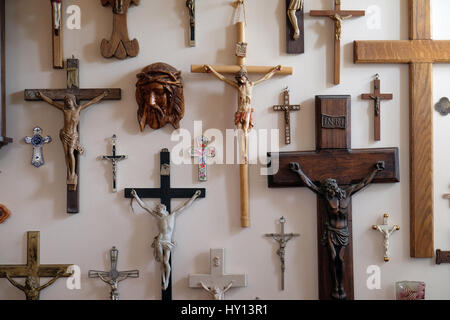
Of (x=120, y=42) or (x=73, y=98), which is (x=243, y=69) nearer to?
(x=120, y=42)

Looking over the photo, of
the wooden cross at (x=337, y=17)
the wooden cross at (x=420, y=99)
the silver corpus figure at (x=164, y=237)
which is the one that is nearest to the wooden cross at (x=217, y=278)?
the silver corpus figure at (x=164, y=237)

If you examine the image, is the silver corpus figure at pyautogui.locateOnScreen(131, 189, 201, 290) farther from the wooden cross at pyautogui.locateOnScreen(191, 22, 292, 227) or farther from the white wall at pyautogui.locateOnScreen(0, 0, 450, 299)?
the wooden cross at pyautogui.locateOnScreen(191, 22, 292, 227)

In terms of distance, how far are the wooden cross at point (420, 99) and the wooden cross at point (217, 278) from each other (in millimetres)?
1160

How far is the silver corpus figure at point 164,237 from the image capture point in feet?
8.25

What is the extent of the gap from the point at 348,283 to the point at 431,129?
1.13 meters

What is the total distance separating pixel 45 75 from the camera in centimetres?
263

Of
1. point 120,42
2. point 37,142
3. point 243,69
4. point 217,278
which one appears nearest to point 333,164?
point 243,69

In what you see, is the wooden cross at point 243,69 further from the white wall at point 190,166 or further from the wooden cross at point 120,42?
the wooden cross at point 120,42

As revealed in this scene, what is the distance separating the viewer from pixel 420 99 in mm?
2596

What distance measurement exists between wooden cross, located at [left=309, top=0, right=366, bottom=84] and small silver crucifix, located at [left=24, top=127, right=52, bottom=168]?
191cm

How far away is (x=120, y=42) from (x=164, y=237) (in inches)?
50.5

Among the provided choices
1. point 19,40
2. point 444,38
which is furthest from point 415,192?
point 19,40

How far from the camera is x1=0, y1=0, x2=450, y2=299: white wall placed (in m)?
2.62
